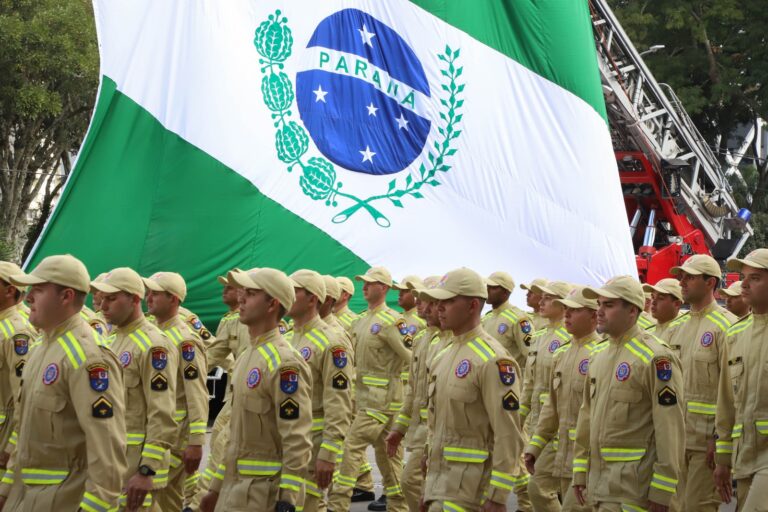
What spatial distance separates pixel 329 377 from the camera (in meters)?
8.19

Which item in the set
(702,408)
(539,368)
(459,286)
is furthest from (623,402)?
(539,368)

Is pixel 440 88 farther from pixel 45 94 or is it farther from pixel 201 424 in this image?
pixel 45 94

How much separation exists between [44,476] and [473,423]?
2224 millimetres

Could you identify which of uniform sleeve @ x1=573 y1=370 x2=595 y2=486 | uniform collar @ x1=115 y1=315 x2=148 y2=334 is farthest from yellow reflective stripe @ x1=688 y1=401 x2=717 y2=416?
uniform collar @ x1=115 y1=315 x2=148 y2=334

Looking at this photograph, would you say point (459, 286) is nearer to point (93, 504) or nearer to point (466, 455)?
point (466, 455)

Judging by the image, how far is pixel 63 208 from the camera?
14.2m

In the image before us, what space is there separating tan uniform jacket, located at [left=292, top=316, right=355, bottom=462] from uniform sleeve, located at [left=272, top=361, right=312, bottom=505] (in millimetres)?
1316

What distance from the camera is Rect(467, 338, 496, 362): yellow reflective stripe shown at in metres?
6.46

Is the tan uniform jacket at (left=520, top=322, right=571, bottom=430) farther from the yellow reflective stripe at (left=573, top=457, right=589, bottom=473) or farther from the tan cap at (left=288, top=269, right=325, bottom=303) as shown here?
the yellow reflective stripe at (left=573, top=457, right=589, bottom=473)

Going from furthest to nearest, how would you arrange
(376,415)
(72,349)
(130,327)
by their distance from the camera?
1. (376,415)
2. (130,327)
3. (72,349)

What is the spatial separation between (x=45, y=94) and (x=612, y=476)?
68.1 feet

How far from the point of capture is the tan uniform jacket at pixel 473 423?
6.27 meters

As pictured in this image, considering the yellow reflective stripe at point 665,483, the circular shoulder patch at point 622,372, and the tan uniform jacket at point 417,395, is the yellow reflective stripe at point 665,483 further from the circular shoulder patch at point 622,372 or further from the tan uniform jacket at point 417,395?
the tan uniform jacket at point 417,395

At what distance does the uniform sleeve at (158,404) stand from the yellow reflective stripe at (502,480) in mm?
2180
